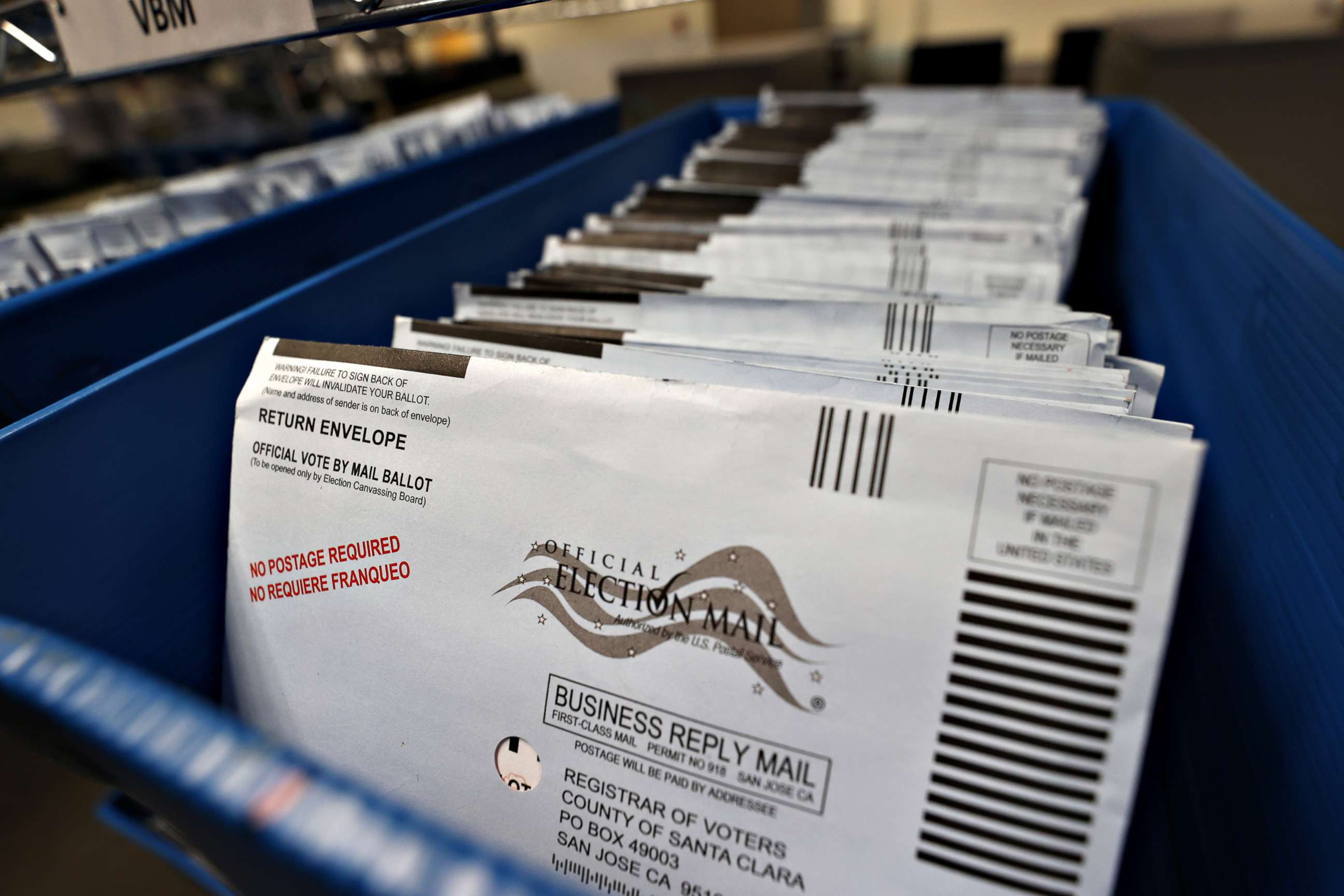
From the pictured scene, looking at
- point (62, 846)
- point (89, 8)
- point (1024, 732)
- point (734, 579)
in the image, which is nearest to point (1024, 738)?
point (1024, 732)

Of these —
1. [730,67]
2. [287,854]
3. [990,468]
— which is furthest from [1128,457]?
[730,67]

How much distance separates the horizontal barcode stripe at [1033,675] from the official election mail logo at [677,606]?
76 mm

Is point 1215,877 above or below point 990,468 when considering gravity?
below

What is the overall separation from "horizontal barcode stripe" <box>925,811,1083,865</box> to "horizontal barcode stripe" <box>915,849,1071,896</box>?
0.02m

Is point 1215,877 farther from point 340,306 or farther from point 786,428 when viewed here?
point 340,306

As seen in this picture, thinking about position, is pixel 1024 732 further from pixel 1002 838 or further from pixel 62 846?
pixel 62 846

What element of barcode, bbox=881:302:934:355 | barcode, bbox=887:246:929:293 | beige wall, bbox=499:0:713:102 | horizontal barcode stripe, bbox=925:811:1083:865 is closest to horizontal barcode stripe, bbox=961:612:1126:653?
horizontal barcode stripe, bbox=925:811:1083:865

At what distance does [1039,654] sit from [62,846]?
1.25 m

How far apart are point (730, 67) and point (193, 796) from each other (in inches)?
93.5

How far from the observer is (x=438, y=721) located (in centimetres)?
48

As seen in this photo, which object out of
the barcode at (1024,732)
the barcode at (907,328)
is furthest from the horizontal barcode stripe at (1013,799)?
the barcode at (907,328)

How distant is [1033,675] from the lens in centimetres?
35

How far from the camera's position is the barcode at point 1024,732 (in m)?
0.34

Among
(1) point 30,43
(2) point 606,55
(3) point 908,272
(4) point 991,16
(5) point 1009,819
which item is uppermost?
(4) point 991,16
